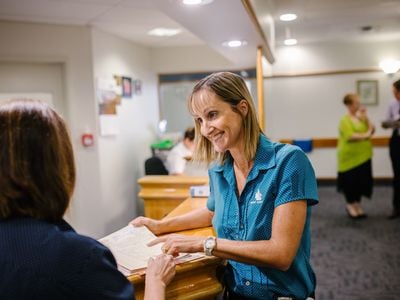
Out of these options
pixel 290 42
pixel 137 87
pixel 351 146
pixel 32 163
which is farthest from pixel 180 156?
pixel 32 163

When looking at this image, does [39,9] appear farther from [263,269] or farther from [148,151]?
[263,269]

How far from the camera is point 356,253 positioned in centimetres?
394

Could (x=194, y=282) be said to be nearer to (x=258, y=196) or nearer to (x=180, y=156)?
(x=258, y=196)

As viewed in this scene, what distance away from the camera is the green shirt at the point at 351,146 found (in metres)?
4.90

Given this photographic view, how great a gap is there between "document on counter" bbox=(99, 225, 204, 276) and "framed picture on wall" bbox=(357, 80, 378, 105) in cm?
615

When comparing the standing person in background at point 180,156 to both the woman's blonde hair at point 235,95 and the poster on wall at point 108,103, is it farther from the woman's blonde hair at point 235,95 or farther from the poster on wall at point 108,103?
the woman's blonde hair at point 235,95

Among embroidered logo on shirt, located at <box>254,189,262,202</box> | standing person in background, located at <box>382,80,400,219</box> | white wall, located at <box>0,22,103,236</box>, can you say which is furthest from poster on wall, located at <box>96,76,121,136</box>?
embroidered logo on shirt, located at <box>254,189,262,202</box>

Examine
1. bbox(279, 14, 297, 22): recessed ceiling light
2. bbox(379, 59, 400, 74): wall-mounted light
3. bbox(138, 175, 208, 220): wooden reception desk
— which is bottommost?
bbox(138, 175, 208, 220): wooden reception desk

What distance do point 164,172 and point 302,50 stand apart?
376 cm

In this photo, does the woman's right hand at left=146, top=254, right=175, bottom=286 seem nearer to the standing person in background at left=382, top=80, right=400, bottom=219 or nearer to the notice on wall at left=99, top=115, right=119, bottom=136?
the notice on wall at left=99, top=115, right=119, bottom=136

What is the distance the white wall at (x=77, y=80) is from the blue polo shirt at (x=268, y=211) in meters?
2.78

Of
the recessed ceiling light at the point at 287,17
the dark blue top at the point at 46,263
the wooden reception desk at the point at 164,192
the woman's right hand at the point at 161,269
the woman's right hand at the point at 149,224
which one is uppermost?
the recessed ceiling light at the point at 287,17

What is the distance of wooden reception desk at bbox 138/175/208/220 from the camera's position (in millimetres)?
3371

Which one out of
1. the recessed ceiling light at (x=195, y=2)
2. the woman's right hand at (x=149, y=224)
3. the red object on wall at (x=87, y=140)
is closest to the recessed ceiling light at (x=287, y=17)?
the red object on wall at (x=87, y=140)
